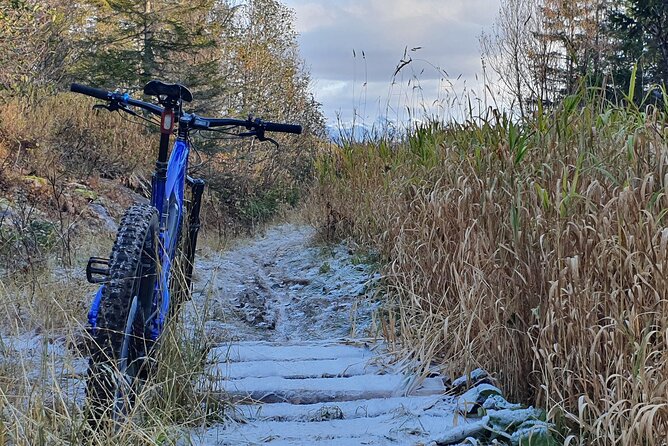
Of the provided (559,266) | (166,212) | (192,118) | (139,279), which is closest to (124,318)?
(139,279)

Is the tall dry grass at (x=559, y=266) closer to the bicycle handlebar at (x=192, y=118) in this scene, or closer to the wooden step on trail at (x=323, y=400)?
the wooden step on trail at (x=323, y=400)

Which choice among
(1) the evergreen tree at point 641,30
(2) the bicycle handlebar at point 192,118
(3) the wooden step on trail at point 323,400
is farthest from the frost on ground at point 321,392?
(1) the evergreen tree at point 641,30

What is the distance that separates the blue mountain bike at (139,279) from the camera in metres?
1.75

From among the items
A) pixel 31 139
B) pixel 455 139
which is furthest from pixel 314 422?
pixel 31 139

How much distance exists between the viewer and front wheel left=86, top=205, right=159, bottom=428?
1.73m

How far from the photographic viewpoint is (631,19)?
50.4ft

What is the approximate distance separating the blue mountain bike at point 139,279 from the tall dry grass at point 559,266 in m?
1.05

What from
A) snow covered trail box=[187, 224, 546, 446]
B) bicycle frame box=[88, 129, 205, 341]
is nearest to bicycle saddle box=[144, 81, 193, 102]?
bicycle frame box=[88, 129, 205, 341]

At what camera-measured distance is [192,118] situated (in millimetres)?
2701

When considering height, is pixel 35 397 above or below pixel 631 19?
below

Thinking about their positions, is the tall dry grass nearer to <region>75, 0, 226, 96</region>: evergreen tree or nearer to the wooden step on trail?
the wooden step on trail

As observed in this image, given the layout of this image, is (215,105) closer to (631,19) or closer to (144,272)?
(144,272)

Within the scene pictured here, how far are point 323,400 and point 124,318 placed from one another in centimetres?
102

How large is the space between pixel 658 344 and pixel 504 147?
1.46 m
